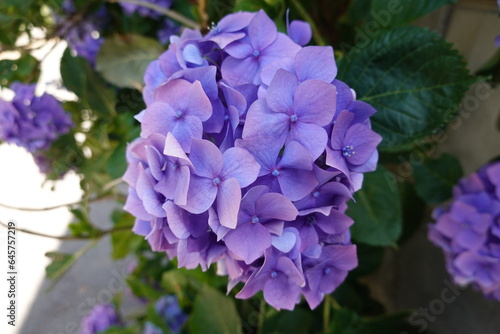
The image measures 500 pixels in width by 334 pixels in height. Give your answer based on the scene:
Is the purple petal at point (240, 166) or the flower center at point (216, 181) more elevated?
the purple petal at point (240, 166)

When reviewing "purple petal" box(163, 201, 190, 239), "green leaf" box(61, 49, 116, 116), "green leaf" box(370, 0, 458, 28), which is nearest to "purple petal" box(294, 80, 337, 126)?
"purple petal" box(163, 201, 190, 239)

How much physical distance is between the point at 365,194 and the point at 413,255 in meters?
0.46

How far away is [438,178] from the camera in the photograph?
63cm

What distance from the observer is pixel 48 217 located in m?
1.34

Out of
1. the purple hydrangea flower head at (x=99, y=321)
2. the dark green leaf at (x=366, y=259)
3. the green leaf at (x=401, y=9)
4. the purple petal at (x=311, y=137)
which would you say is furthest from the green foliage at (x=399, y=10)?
the purple hydrangea flower head at (x=99, y=321)

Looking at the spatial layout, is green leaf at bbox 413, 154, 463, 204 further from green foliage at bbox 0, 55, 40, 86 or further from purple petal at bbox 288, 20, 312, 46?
green foliage at bbox 0, 55, 40, 86

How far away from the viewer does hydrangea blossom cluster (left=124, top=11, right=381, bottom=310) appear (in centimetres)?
28

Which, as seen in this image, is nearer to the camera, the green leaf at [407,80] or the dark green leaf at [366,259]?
the green leaf at [407,80]

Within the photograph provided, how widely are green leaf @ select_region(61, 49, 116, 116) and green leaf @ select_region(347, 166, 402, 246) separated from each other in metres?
0.41

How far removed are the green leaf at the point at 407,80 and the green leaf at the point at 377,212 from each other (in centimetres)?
10

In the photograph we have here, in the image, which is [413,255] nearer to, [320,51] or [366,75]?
[366,75]

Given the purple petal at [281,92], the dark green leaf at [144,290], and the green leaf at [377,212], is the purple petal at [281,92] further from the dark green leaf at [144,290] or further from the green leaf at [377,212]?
the dark green leaf at [144,290]

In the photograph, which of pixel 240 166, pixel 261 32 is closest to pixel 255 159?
pixel 240 166

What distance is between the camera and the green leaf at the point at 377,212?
0.48 meters
